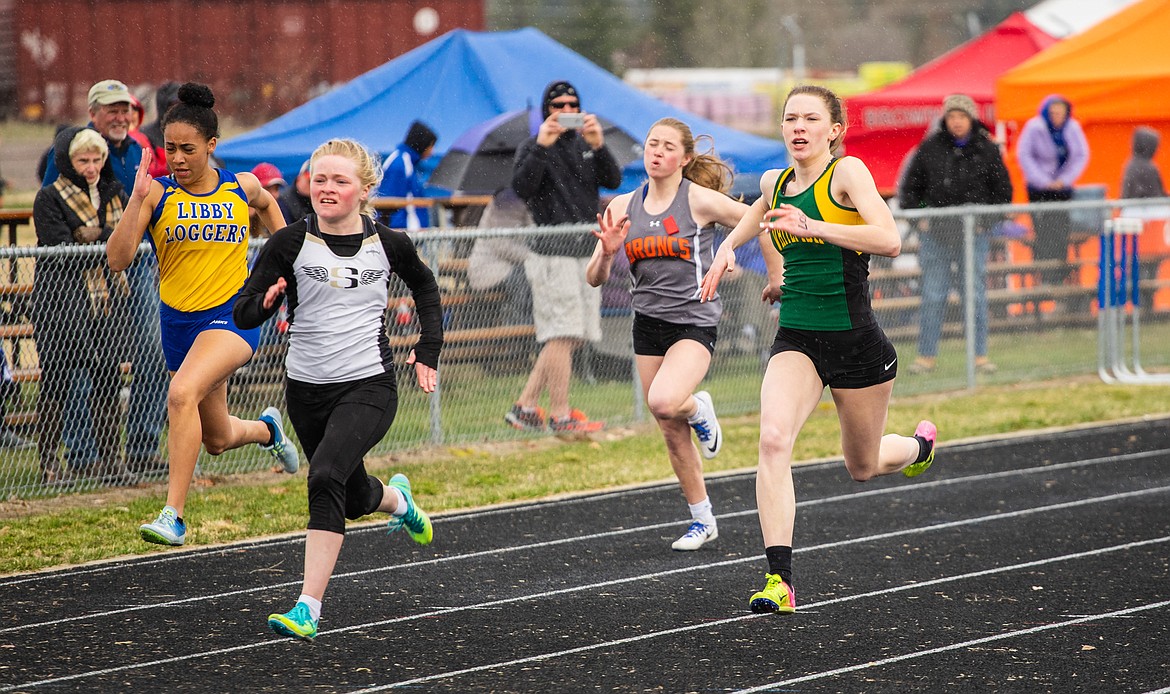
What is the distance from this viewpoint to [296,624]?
529 cm

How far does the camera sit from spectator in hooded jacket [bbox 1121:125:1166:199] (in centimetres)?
1661

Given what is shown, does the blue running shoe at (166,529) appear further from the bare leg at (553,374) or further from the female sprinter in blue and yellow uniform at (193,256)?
the bare leg at (553,374)

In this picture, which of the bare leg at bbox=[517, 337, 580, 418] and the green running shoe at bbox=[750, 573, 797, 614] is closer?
the green running shoe at bbox=[750, 573, 797, 614]

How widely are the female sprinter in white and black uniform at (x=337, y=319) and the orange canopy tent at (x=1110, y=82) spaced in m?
13.1

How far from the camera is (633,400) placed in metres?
11.5

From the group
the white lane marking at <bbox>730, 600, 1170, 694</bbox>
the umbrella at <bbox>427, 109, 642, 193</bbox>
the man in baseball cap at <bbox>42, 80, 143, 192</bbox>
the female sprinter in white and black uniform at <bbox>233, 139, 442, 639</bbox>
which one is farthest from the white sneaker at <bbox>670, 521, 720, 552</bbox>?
the umbrella at <bbox>427, 109, 642, 193</bbox>

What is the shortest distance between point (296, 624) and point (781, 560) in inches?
76.1

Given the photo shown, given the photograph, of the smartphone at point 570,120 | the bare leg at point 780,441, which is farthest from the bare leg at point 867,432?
the smartphone at point 570,120

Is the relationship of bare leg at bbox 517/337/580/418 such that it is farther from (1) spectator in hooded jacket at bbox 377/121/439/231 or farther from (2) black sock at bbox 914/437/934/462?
(2) black sock at bbox 914/437/934/462

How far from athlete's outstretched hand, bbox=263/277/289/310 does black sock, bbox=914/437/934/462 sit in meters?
3.26

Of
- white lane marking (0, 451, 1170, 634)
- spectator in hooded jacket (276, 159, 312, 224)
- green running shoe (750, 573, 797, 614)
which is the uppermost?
spectator in hooded jacket (276, 159, 312, 224)

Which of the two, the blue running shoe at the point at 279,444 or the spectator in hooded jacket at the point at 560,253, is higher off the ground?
the spectator in hooded jacket at the point at 560,253

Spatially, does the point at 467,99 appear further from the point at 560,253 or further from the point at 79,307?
the point at 79,307

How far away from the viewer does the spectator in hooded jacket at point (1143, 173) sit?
1661cm
